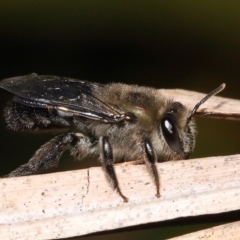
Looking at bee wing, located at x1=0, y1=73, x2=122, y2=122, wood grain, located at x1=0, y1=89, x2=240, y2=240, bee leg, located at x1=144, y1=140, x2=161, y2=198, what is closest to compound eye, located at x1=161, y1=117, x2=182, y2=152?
bee leg, located at x1=144, y1=140, x2=161, y2=198

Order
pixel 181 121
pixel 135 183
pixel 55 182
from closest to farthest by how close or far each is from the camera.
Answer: pixel 55 182 → pixel 135 183 → pixel 181 121

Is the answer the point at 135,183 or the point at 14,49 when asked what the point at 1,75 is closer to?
the point at 14,49

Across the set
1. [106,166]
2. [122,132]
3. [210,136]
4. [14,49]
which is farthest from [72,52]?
[106,166]

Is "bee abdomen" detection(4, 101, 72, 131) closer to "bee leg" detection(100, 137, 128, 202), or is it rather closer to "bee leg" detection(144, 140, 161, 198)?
"bee leg" detection(100, 137, 128, 202)

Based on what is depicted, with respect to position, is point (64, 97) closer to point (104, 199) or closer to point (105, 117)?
point (105, 117)

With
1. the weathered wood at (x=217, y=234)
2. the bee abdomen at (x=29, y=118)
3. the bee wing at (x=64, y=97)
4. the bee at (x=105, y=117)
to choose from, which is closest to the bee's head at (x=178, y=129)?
the bee at (x=105, y=117)
